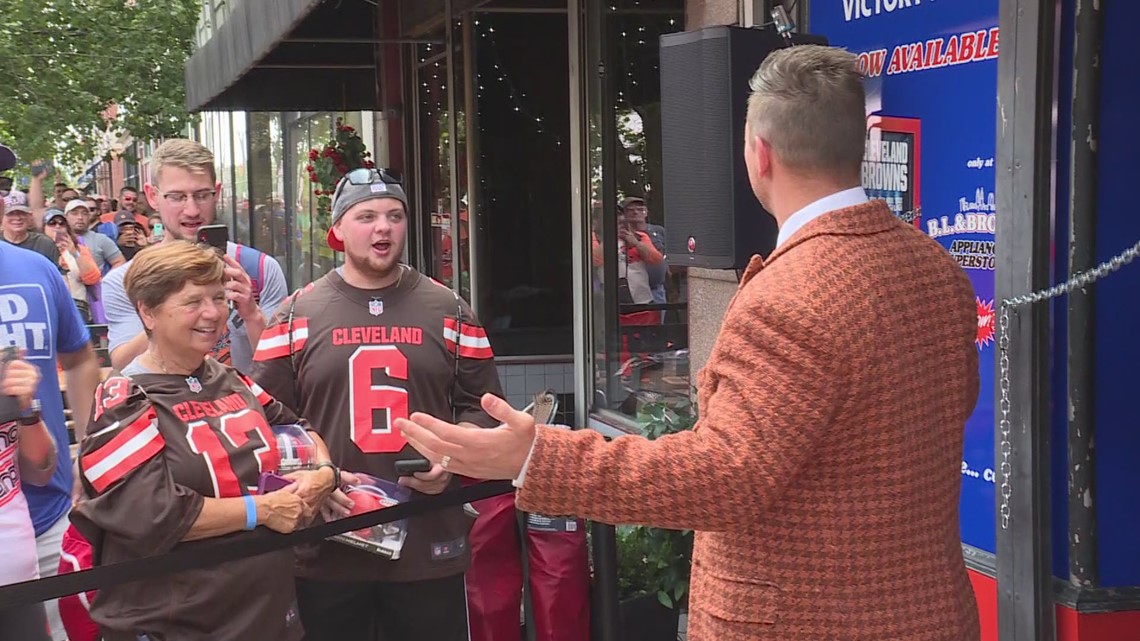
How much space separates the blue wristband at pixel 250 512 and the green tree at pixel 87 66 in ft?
69.3

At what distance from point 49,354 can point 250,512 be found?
0.97 metres

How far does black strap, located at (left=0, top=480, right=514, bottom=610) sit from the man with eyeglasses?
3.38ft

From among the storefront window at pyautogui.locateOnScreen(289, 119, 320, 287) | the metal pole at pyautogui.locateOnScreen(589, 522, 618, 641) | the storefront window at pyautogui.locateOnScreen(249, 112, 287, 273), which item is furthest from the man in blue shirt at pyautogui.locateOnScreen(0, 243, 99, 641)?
the storefront window at pyautogui.locateOnScreen(249, 112, 287, 273)

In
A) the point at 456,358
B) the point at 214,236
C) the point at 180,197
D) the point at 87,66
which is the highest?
the point at 87,66

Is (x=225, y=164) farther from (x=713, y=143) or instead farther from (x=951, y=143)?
(x=951, y=143)

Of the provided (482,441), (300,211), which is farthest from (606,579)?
(300,211)

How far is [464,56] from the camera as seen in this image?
1018 cm

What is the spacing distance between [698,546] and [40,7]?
895 inches

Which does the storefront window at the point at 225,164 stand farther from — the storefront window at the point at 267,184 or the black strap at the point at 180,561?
the black strap at the point at 180,561

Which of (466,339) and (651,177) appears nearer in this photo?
(466,339)

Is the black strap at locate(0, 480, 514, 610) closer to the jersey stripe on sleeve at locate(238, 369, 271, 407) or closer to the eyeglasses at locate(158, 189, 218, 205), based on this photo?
the jersey stripe on sleeve at locate(238, 369, 271, 407)

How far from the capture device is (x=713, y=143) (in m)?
3.83

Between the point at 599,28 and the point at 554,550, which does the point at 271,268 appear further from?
the point at 599,28

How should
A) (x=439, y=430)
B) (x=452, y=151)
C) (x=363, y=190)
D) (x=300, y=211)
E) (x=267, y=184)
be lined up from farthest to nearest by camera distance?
(x=267, y=184) → (x=300, y=211) → (x=452, y=151) → (x=363, y=190) → (x=439, y=430)
